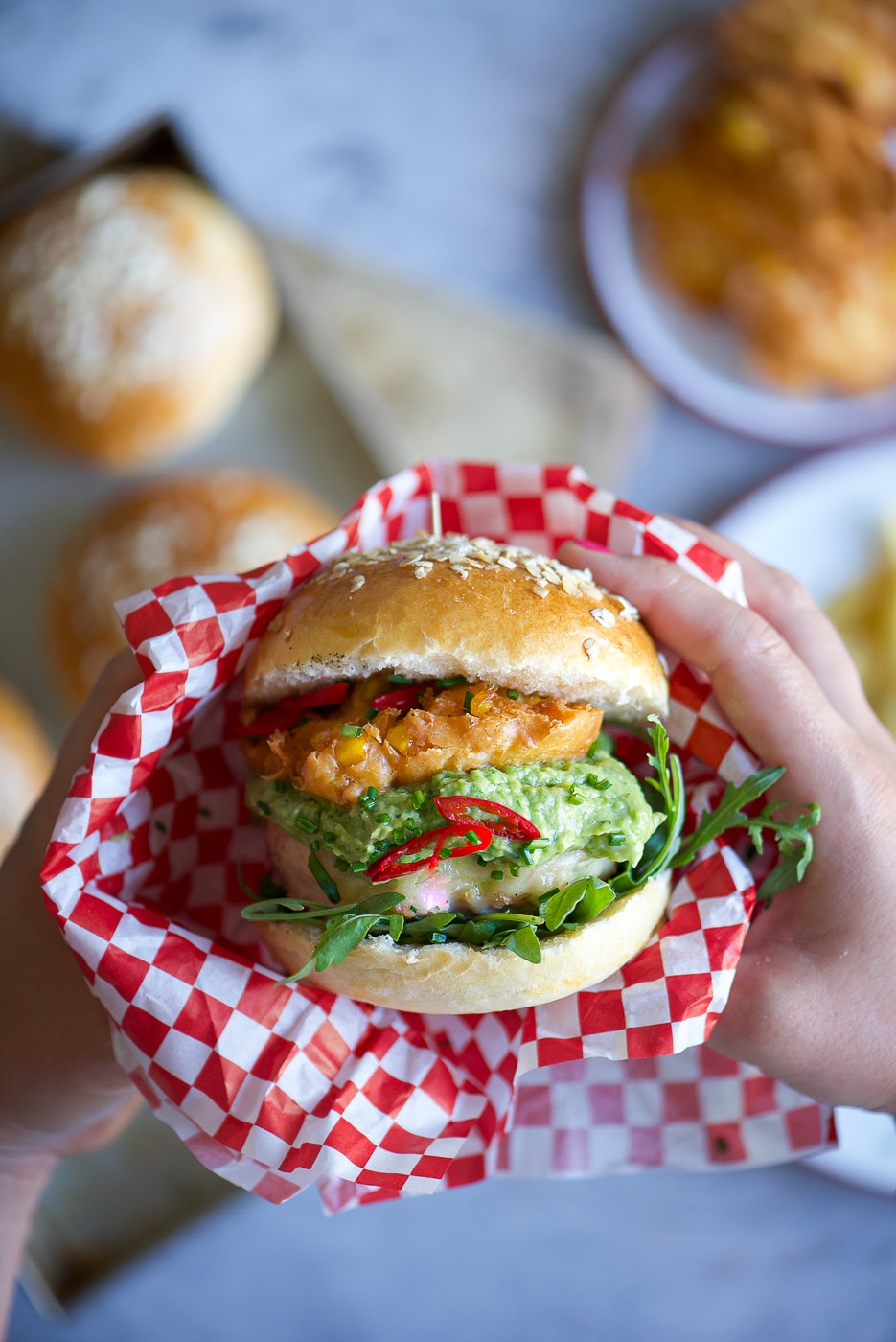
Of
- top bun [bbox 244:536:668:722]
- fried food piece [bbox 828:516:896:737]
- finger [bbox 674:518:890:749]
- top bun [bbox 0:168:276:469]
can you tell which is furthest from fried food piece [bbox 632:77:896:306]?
top bun [bbox 244:536:668:722]

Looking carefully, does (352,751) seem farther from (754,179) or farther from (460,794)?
(754,179)

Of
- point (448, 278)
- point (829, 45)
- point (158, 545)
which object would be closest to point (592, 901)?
point (158, 545)

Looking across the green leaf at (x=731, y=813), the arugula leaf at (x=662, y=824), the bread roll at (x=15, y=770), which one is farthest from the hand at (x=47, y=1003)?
the green leaf at (x=731, y=813)

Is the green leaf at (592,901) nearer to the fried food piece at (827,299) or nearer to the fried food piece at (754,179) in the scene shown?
the fried food piece at (827,299)

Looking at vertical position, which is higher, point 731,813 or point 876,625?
point 731,813

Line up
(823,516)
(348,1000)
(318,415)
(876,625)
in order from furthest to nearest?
(318,415) → (823,516) → (876,625) → (348,1000)

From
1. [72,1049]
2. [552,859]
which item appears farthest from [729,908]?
[72,1049]
